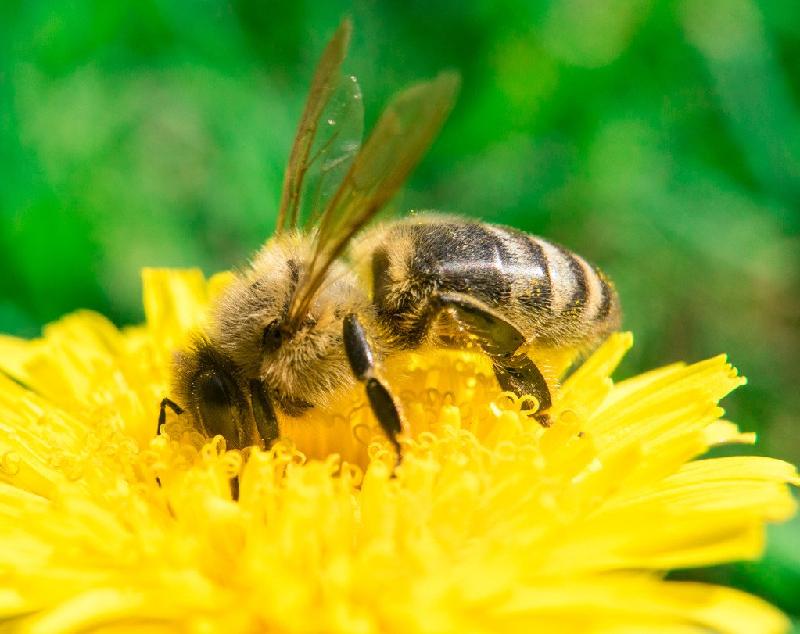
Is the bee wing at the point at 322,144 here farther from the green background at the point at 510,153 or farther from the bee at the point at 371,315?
the green background at the point at 510,153

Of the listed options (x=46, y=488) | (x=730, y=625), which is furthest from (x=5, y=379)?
(x=730, y=625)

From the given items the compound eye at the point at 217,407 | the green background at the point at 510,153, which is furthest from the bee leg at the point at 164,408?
the green background at the point at 510,153

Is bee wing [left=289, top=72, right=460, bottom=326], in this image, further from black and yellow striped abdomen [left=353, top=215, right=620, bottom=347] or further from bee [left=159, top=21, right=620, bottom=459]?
black and yellow striped abdomen [left=353, top=215, right=620, bottom=347]

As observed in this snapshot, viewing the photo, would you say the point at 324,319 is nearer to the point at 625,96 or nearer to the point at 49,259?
the point at 49,259

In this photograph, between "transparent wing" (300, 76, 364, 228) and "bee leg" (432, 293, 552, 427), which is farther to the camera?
"transparent wing" (300, 76, 364, 228)

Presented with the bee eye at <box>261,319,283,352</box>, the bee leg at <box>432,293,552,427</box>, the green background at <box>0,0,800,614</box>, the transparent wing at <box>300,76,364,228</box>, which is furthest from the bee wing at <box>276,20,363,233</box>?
the green background at <box>0,0,800,614</box>
